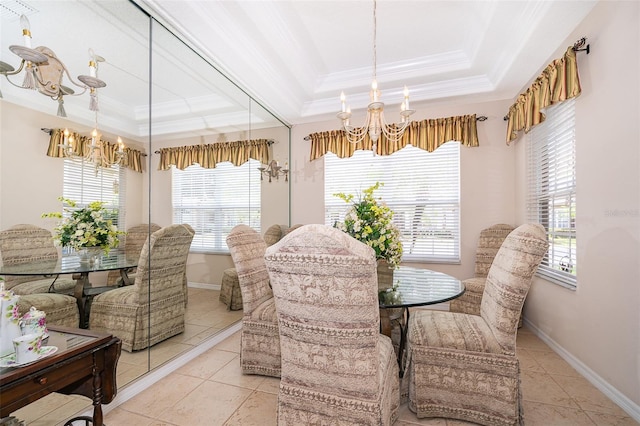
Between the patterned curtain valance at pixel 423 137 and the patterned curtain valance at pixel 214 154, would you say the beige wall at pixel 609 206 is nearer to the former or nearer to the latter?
the patterned curtain valance at pixel 423 137

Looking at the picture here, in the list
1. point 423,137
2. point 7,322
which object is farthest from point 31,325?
point 423,137

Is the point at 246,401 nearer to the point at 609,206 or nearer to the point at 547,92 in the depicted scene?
the point at 609,206

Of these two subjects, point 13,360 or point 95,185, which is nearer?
point 13,360

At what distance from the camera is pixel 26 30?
1.40m

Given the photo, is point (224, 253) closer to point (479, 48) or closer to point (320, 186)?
point (320, 186)

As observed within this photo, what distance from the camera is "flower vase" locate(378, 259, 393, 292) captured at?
213 centimetres

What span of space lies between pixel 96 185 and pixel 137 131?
50 centimetres

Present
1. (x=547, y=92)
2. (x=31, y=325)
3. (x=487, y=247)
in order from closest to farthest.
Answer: (x=31, y=325), (x=547, y=92), (x=487, y=247)

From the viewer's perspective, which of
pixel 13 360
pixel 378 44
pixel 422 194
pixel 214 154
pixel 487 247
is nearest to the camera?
pixel 13 360

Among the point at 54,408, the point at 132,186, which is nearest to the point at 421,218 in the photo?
the point at 132,186

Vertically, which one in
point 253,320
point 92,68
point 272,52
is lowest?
point 253,320

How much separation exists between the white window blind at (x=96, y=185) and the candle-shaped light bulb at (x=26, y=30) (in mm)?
577

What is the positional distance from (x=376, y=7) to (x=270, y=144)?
82.8 inches

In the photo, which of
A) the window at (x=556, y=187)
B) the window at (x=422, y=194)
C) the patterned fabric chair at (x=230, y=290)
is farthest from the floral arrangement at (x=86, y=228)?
the window at (x=556, y=187)
